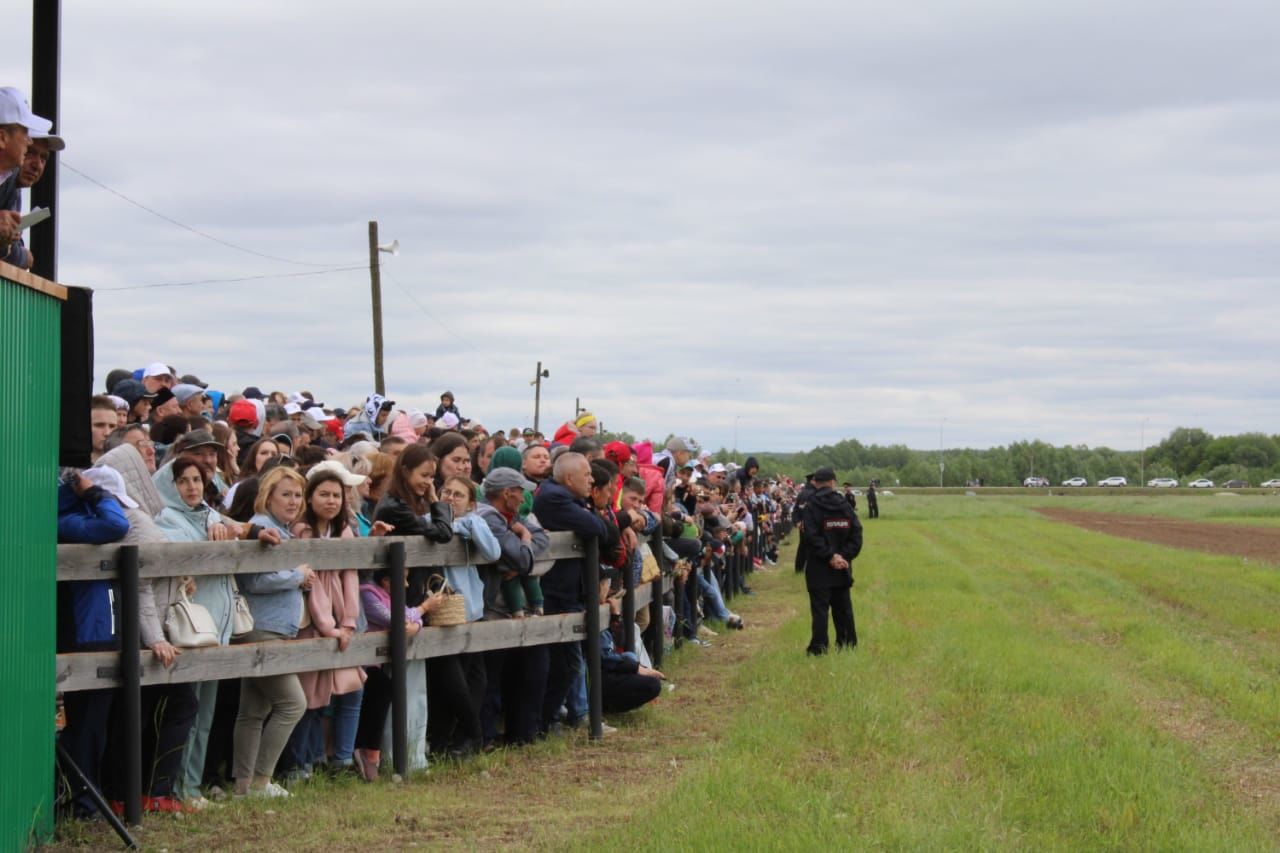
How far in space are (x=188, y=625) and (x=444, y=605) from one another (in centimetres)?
209

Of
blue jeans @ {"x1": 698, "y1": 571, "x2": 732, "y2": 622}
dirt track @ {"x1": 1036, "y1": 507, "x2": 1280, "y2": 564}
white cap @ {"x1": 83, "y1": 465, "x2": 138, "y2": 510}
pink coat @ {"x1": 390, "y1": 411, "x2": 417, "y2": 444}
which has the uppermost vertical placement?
pink coat @ {"x1": 390, "y1": 411, "x2": 417, "y2": 444}

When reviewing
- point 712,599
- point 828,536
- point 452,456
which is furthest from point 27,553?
point 712,599

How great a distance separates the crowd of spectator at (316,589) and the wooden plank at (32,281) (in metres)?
0.80

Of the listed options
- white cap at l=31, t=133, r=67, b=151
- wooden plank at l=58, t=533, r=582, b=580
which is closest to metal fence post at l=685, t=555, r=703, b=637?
wooden plank at l=58, t=533, r=582, b=580

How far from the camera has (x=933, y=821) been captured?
316 inches

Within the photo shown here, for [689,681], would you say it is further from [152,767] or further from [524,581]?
[152,767]

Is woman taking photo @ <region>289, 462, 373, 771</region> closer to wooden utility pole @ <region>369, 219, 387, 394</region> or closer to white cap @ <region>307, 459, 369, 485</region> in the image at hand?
white cap @ <region>307, 459, 369, 485</region>

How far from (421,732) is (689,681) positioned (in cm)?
515

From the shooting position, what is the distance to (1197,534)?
180 ft

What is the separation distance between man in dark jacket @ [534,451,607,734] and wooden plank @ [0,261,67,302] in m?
4.75

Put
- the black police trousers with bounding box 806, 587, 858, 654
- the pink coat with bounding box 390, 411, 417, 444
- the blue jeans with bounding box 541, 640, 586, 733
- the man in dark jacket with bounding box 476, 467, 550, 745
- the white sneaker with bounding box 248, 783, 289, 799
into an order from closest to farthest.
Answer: the white sneaker with bounding box 248, 783, 289, 799, the man in dark jacket with bounding box 476, 467, 550, 745, the blue jeans with bounding box 541, 640, 586, 733, the pink coat with bounding box 390, 411, 417, 444, the black police trousers with bounding box 806, 587, 858, 654

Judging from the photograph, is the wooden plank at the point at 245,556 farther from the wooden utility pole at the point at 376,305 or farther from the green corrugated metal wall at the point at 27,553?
the wooden utility pole at the point at 376,305

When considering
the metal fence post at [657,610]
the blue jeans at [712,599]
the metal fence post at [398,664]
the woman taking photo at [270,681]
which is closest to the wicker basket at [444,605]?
the metal fence post at [398,664]

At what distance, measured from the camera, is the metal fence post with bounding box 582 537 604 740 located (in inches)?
448
